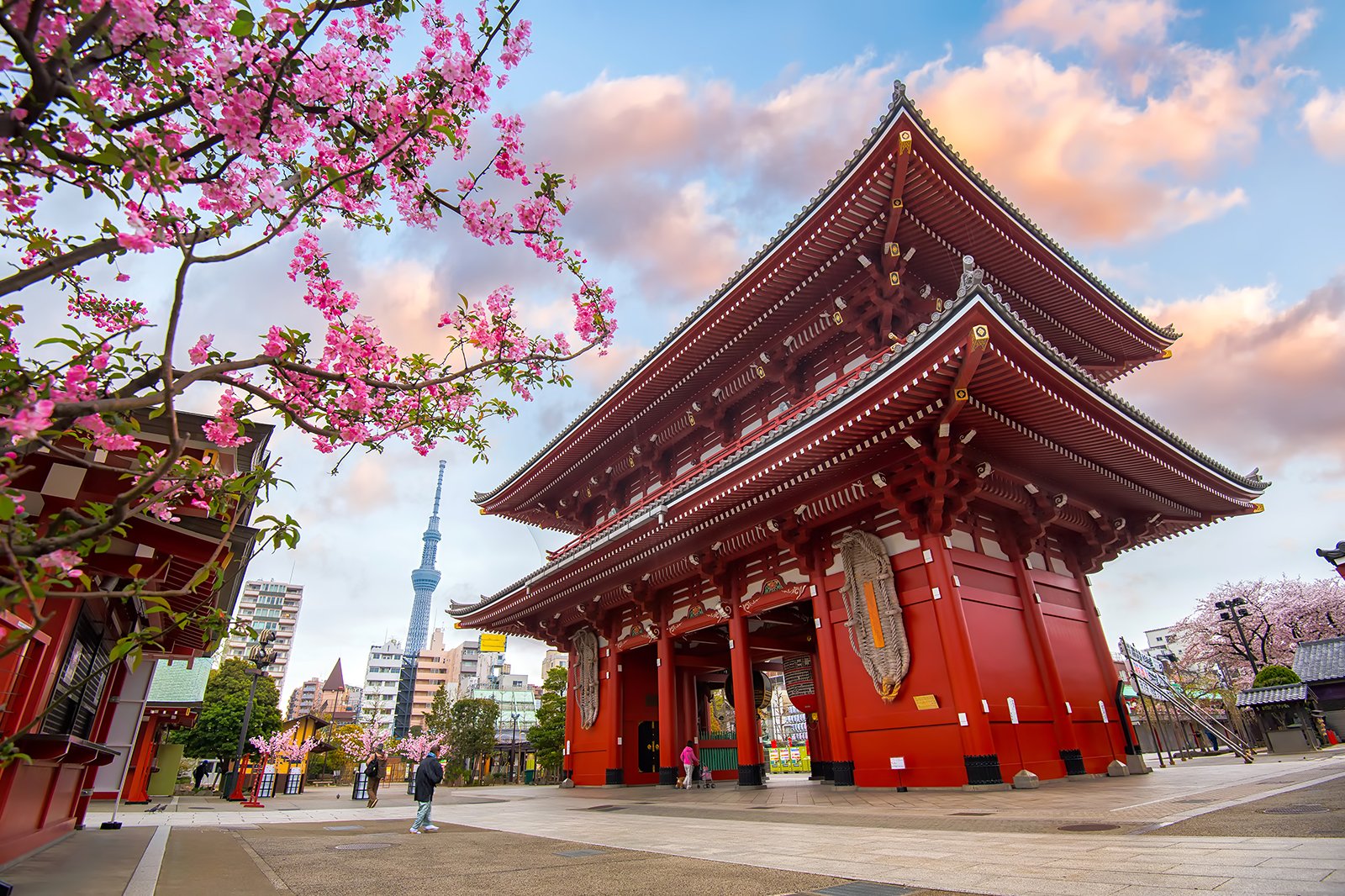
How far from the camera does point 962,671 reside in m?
10.1

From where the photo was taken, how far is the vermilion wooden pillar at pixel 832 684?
11523mm

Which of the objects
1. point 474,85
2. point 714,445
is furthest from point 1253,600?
point 474,85

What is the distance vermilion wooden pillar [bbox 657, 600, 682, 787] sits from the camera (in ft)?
53.6

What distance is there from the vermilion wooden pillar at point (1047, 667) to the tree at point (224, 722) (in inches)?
A: 1468

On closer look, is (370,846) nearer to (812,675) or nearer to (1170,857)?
(1170,857)

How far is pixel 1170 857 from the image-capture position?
4.12 metres

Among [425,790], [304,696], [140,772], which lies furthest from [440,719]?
[304,696]

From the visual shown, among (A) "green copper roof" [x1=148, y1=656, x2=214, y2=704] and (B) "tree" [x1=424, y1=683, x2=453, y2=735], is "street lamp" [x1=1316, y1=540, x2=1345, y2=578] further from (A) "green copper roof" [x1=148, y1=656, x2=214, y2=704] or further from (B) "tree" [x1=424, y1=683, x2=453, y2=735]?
(B) "tree" [x1=424, y1=683, x2=453, y2=735]

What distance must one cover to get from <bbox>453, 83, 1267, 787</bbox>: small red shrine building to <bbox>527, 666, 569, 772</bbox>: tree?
18.9m

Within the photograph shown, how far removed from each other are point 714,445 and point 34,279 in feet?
49.6

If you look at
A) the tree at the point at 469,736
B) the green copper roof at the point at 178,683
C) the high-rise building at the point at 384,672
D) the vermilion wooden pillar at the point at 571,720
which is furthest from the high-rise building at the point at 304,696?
the vermilion wooden pillar at the point at 571,720

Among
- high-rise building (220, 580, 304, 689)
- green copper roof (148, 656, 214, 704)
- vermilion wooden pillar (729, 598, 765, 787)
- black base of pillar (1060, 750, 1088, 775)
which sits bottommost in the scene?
black base of pillar (1060, 750, 1088, 775)

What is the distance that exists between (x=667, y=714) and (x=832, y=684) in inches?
240

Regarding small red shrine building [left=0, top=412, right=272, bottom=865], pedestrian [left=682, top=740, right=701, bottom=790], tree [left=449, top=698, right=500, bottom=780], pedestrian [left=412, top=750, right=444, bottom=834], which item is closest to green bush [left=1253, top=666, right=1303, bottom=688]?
pedestrian [left=682, top=740, right=701, bottom=790]
